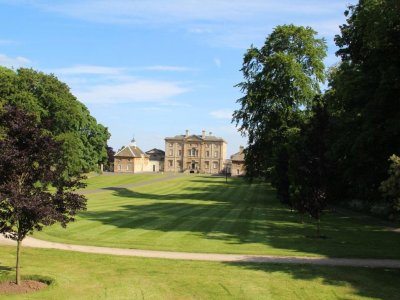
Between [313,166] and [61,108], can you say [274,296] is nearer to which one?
[313,166]

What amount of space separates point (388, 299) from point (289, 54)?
1490 inches

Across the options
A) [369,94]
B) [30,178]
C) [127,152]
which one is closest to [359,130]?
[369,94]

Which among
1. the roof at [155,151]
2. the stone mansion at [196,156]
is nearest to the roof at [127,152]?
the stone mansion at [196,156]

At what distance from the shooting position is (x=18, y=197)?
12.0 metres

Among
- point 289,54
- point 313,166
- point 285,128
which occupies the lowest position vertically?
point 313,166

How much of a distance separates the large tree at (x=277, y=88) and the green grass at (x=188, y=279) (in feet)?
95.7

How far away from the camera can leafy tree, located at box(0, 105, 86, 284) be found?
1211cm

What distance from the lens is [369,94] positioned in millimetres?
22469

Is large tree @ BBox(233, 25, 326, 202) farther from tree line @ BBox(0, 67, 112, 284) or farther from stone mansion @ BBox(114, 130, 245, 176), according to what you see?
stone mansion @ BBox(114, 130, 245, 176)

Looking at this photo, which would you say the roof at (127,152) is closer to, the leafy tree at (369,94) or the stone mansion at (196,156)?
the stone mansion at (196,156)

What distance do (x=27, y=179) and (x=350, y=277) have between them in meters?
10.2

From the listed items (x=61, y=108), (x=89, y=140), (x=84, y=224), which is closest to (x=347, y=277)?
(x=84, y=224)

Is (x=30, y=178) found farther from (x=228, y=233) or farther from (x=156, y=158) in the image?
(x=156, y=158)

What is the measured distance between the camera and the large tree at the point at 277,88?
45469 mm
